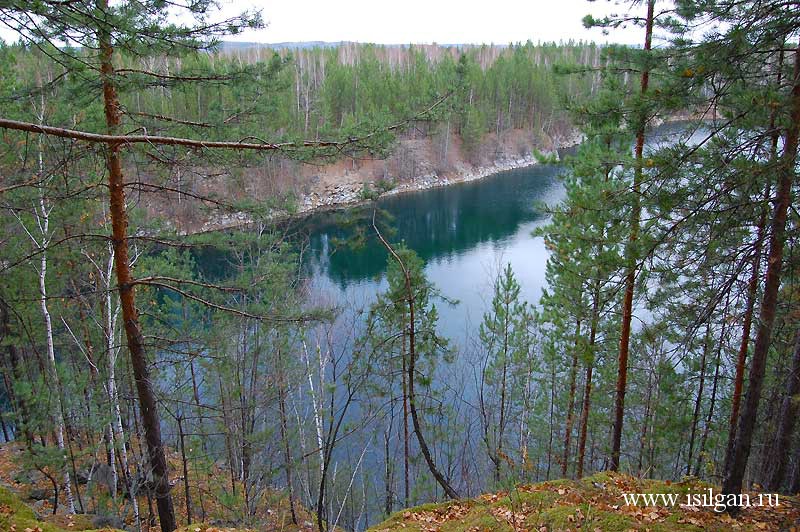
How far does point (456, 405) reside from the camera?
14.2 metres

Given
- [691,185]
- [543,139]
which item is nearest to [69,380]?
[691,185]

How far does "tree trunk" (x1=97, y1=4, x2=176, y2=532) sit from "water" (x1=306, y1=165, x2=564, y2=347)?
775cm

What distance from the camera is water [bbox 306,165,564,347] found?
19141 millimetres

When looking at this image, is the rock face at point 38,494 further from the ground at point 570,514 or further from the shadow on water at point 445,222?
the shadow on water at point 445,222

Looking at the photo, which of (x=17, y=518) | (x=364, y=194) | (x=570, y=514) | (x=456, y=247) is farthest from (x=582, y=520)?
(x=456, y=247)

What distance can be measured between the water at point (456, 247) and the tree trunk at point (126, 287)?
775 cm

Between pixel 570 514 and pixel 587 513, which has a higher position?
Answer: pixel 587 513

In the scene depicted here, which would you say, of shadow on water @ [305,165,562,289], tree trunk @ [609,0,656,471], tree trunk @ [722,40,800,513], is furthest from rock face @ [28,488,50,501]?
shadow on water @ [305,165,562,289]

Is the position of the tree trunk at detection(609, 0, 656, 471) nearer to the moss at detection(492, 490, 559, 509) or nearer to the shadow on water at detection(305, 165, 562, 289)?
the moss at detection(492, 490, 559, 509)

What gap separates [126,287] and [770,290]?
5.48 meters

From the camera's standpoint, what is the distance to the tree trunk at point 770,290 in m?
3.40

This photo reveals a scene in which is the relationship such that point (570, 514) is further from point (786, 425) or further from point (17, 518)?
point (17, 518)

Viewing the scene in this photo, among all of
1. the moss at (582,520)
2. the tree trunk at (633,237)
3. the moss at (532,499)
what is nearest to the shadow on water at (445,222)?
the tree trunk at (633,237)

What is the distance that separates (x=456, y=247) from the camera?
1050 inches
